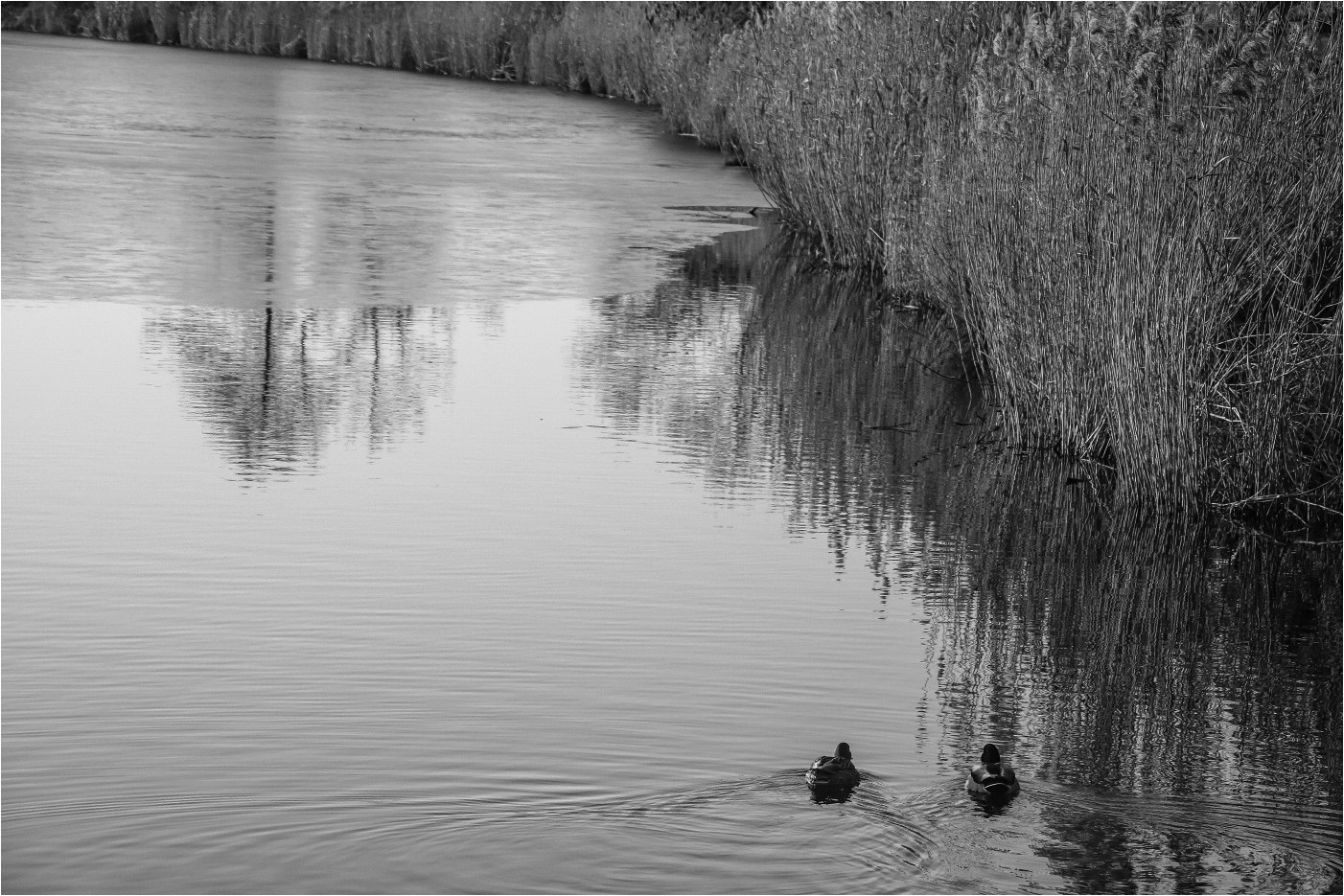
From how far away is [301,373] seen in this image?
398 inches

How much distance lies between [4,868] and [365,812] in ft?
2.67

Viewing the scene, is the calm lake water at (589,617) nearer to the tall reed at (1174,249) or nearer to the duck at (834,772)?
the duck at (834,772)

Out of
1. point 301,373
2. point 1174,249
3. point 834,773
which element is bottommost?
point 301,373

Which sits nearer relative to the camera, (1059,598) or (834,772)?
(834,772)

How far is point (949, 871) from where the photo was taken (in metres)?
4.20

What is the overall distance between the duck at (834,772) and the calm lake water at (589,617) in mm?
49

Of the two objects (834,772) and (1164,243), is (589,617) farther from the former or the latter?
(1164,243)

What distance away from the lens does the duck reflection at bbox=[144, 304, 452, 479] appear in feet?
28.3

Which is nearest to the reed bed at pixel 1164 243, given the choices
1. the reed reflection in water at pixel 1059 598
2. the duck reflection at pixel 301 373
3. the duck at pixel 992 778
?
the reed reflection in water at pixel 1059 598

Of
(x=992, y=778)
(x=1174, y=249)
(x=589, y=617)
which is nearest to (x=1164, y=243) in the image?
(x=1174, y=249)

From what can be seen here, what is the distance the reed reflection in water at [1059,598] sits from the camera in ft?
15.1

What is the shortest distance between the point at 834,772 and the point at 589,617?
1.69 m

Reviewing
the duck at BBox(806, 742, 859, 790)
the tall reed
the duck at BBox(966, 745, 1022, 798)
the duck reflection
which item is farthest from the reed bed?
the duck at BBox(806, 742, 859, 790)

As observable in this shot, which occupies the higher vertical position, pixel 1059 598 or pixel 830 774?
pixel 830 774
